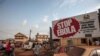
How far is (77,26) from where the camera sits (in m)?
16.5

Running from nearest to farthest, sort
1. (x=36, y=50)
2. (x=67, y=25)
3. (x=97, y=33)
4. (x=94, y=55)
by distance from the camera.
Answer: (x=94, y=55) → (x=97, y=33) → (x=67, y=25) → (x=36, y=50)

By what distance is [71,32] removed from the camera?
17484 millimetres

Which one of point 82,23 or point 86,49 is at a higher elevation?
point 82,23

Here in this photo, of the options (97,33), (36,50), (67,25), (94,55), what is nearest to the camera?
(94,55)

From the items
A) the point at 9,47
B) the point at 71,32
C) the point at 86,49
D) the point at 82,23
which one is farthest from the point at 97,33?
the point at 86,49

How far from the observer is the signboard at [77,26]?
1500 centimetres

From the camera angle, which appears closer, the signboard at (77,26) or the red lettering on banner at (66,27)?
the signboard at (77,26)

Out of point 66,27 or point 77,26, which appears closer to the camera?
point 77,26

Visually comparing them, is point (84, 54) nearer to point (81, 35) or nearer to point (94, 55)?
point (94, 55)

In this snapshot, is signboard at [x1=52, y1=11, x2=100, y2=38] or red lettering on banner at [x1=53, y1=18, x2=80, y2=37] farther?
red lettering on banner at [x1=53, y1=18, x2=80, y2=37]

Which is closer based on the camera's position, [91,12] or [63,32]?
[91,12]

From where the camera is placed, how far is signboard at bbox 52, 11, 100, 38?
49.2 ft

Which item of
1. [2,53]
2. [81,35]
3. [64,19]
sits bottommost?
[2,53]

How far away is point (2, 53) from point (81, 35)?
20.3 feet
